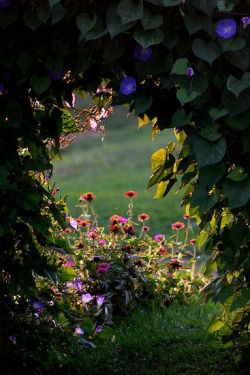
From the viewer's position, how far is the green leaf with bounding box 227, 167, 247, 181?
2527 mm

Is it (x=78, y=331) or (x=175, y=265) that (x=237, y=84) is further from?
(x=175, y=265)

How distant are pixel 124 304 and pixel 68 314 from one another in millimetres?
1117

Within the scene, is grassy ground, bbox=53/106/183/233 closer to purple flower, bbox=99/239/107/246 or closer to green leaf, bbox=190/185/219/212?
purple flower, bbox=99/239/107/246

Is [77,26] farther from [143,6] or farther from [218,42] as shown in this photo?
[218,42]

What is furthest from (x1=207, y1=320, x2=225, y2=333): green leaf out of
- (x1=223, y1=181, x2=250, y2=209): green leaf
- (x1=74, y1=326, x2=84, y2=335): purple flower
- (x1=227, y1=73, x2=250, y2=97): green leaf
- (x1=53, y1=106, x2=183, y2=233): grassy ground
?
(x1=53, y1=106, x2=183, y2=233): grassy ground

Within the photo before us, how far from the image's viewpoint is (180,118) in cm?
249

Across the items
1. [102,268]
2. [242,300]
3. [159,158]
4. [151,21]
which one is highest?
[102,268]

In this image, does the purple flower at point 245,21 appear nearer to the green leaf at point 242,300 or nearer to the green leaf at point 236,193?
the green leaf at point 236,193

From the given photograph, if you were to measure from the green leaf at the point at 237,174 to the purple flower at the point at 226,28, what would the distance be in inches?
18.8

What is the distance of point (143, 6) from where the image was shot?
2377 millimetres

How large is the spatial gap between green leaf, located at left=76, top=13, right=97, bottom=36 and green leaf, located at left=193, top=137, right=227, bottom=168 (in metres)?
0.54

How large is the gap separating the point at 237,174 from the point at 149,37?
1.88 ft

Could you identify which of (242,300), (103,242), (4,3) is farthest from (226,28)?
(103,242)

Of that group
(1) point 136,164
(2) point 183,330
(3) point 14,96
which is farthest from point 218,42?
(1) point 136,164
